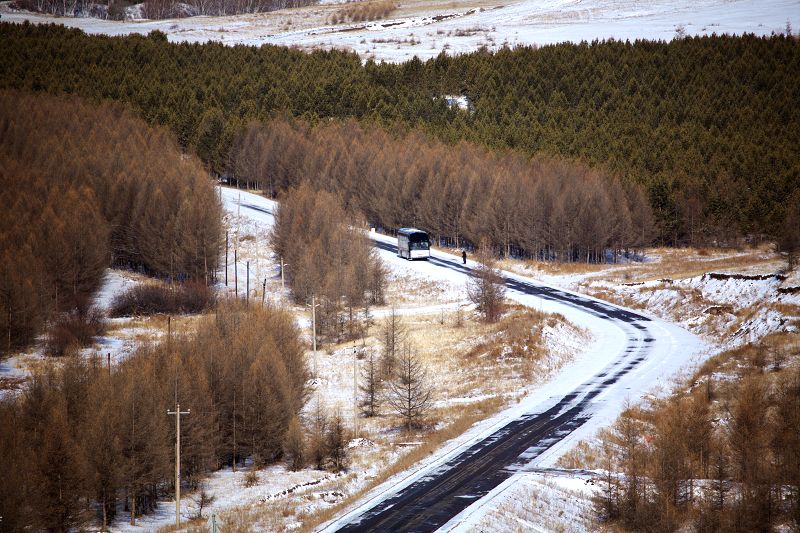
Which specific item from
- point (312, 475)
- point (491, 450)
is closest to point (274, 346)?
point (312, 475)

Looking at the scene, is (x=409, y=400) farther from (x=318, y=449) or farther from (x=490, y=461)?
(x=490, y=461)

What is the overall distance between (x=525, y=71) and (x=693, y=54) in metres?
34.2

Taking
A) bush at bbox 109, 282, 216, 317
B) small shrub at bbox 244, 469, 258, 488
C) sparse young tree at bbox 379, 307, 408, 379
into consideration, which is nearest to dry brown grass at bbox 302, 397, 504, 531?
small shrub at bbox 244, 469, 258, 488

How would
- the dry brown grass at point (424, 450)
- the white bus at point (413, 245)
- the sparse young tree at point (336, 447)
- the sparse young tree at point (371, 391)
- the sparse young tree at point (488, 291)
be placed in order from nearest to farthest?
1. the dry brown grass at point (424, 450)
2. the sparse young tree at point (336, 447)
3. the sparse young tree at point (371, 391)
4. the sparse young tree at point (488, 291)
5. the white bus at point (413, 245)

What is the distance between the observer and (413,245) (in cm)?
10088

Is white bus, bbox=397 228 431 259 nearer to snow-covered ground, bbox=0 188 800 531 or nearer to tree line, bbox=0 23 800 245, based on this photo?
snow-covered ground, bbox=0 188 800 531

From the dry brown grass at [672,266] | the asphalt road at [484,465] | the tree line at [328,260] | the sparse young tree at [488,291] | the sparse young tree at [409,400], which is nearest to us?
the asphalt road at [484,465]

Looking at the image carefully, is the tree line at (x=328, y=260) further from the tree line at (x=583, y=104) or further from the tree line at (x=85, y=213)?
the tree line at (x=583, y=104)

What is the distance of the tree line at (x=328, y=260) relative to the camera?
3300 inches

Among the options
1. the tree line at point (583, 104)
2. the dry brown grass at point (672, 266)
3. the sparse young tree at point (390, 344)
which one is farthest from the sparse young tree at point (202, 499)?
the tree line at point (583, 104)

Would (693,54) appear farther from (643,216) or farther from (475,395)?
(475,395)

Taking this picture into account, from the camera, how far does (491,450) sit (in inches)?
1836

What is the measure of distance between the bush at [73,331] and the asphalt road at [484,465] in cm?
3996

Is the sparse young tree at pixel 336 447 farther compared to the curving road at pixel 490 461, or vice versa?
the sparse young tree at pixel 336 447
